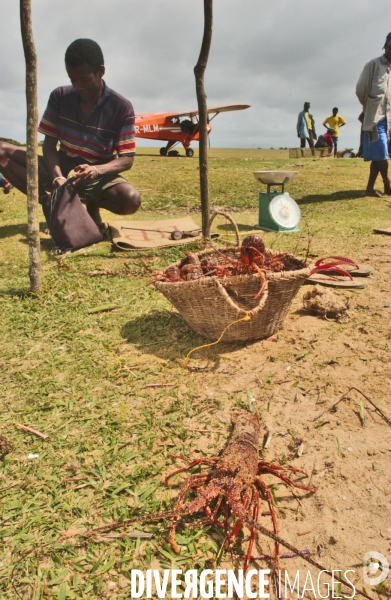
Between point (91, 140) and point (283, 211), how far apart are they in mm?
2595

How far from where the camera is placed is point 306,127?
17.3 metres

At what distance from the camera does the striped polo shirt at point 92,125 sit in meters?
5.45

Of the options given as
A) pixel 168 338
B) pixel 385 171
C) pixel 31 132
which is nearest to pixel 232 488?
pixel 168 338

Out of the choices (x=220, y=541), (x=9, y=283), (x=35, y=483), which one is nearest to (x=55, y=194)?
(x=9, y=283)

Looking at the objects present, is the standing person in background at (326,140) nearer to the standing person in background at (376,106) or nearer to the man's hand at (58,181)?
the standing person in background at (376,106)

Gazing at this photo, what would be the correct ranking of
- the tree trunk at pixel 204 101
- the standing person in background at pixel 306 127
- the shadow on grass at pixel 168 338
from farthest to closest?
the standing person in background at pixel 306 127, the tree trunk at pixel 204 101, the shadow on grass at pixel 168 338

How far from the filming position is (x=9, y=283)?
4516 millimetres

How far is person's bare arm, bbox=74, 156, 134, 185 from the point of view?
16.9 feet

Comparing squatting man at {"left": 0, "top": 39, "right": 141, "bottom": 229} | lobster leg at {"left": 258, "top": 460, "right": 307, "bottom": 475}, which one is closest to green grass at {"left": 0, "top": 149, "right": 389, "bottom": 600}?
lobster leg at {"left": 258, "top": 460, "right": 307, "bottom": 475}

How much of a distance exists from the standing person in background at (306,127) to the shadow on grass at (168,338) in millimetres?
15549

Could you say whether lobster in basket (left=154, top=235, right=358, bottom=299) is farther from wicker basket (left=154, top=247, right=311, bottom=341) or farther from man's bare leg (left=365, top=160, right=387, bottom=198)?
man's bare leg (left=365, top=160, right=387, bottom=198)

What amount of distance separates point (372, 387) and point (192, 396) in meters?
1.05

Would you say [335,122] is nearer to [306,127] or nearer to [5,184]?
[306,127]

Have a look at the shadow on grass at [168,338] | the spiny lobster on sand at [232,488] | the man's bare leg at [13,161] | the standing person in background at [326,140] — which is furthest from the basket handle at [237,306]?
the standing person in background at [326,140]
